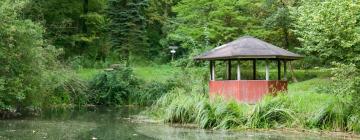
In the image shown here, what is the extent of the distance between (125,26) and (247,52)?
24.5 metres

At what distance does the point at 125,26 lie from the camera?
47.2m

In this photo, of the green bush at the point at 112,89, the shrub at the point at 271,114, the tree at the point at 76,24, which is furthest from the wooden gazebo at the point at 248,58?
the tree at the point at 76,24

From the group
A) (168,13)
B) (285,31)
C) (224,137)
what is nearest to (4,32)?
(224,137)

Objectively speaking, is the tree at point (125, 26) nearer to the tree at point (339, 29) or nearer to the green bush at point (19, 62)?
the green bush at point (19, 62)

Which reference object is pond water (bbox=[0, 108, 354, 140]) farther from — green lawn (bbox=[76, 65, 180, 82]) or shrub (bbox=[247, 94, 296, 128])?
green lawn (bbox=[76, 65, 180, 82])

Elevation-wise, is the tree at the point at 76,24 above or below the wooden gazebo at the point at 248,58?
above

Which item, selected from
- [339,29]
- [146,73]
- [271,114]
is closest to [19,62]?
[271,114]

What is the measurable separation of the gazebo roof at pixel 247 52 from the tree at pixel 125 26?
897 inches

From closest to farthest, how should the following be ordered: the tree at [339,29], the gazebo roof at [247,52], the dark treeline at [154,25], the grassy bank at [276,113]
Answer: the tree at [339,29] < the grassy bank at [276,113] < the gazebo roof at [247,52] < the dark treeline at [154,25]

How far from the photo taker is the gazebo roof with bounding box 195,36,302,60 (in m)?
23.9

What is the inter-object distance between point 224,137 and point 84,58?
32205 millimetres

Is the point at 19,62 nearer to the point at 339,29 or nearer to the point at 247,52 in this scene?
the point at 247,52

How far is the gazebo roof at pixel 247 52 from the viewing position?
2386 centimetres

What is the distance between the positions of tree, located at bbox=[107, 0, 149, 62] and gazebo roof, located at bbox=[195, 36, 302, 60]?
897 inches
